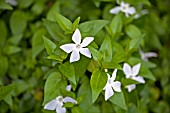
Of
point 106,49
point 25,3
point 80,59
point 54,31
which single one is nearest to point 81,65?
point 80,59

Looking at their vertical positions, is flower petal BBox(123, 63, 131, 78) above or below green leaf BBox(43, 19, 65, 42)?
below

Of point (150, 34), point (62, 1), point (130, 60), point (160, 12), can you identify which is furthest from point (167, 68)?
point (62, 1)

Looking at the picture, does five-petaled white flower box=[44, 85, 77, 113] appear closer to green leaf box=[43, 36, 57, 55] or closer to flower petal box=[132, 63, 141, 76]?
green leaf box=[43, 36, 57, 55]

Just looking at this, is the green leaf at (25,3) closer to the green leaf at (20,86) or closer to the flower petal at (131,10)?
the green leaf at (20,86)

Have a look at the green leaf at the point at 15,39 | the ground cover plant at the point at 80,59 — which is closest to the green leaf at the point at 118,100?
the ground cover plant at the point at 80,59

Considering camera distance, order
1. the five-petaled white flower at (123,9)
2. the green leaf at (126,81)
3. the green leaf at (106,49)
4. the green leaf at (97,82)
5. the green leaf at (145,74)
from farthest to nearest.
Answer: the five-petaled white flower at (123,9) → the green leaf at (145,74) → the green leaf at (126,81) → the green leaf at (106,49) → the green leaf at (97,82)

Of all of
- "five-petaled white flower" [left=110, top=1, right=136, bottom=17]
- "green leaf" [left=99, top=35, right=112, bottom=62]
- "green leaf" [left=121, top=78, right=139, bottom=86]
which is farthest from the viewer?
"five-petaled white flower" [left=110, top=1, right=136, bottom=17]

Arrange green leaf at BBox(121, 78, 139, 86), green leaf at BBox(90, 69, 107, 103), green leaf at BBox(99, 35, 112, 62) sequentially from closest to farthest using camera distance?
green leaf at BBox(90, 69, 107, 103)
green leaf at BBox(99, 35, 112, 62)
green leaf at BBox(121, 78, 139, 86)

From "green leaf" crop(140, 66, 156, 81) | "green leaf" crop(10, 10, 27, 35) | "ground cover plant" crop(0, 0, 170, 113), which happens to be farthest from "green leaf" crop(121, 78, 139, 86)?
"green leaf" crop(10, 10, 27, 35)

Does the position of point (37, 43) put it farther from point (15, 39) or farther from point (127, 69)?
point (127, 69)
